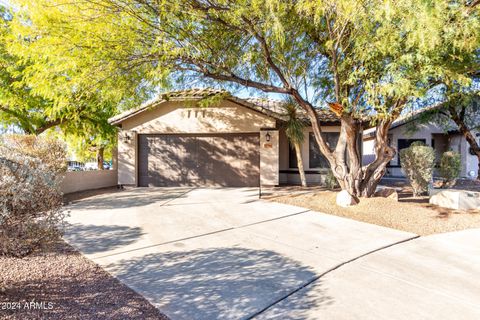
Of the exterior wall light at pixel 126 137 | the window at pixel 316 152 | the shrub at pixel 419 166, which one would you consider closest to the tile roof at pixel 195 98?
the exterior wall light at pixel 126 137

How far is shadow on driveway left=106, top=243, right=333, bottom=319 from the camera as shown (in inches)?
128

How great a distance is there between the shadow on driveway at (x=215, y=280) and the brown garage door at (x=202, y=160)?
7.72 metres

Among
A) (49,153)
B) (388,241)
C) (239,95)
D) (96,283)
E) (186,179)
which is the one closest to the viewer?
(96,283)

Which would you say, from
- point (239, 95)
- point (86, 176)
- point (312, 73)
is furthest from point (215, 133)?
point (86, 176)

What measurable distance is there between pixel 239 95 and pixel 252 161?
9.83ft

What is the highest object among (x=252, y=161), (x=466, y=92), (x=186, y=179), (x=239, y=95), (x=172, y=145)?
(x=239, y=95)

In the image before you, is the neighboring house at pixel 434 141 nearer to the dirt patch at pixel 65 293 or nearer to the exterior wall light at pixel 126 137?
the exterior wall light at pixel 126 137

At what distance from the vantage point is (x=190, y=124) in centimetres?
1266

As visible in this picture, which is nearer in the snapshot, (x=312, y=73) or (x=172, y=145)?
(x=312, y=73)

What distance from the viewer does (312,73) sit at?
9656 millimetres

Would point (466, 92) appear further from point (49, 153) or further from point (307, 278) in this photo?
point (49, 153)

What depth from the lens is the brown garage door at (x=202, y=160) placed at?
41.6 ft

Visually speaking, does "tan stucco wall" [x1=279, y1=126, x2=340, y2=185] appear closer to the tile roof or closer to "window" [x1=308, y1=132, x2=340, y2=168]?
"window" [x1=308, y1=132, x2=340, y2=168]

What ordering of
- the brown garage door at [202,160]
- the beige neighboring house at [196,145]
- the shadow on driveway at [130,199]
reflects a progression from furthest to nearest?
the brown garage door at [202,160]
the beige neighboring house at [196,145]
the shadow on driveway at [130,199]
